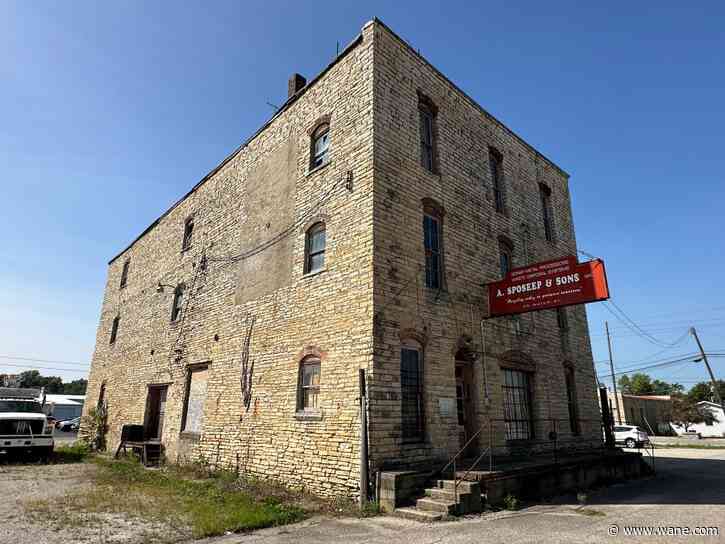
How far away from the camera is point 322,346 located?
10547 mm

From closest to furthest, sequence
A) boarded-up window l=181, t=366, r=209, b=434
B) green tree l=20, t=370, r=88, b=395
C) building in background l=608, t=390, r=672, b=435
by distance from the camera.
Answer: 1. boarded-up window l=181, t=366, r=209, b=434
2. building in background l=608, t=390, r=672, b=435
3. green tree l=20, t=370, r=88, b=395

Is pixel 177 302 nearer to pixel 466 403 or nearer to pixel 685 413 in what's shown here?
pixel 466 403

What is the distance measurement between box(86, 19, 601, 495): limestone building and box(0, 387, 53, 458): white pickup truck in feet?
10.4

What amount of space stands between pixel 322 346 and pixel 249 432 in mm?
3494

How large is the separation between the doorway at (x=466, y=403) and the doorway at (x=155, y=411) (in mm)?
11285

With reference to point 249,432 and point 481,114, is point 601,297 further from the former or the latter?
point 249,432

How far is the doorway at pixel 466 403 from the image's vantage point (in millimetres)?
11430

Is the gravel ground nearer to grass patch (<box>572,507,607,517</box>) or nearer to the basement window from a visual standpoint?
grass patch (<box>572,507,607,517</box>)

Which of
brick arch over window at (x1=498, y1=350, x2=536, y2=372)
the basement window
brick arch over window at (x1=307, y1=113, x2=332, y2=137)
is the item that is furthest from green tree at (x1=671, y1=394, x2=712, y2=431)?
brick arch over window at (x1=307, y1=113, x2=332, y2=137)

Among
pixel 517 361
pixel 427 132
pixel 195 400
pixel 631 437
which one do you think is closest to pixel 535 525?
pixel 517 361

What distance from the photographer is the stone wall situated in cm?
998

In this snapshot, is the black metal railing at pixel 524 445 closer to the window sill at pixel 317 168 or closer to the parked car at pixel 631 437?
the window sill at pixel 317 168

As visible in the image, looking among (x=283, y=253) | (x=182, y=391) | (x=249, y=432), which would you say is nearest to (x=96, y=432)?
(x=182, y=391)

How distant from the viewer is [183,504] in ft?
31.0
